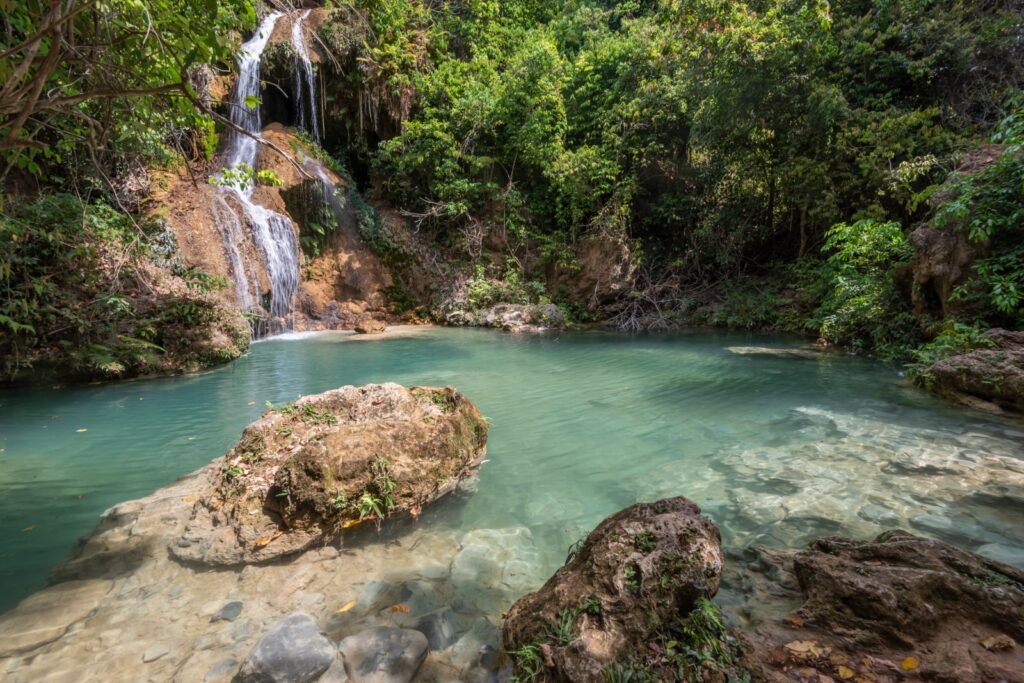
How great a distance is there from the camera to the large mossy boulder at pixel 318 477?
9.46 feet

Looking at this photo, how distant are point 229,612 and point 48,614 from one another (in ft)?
2.86

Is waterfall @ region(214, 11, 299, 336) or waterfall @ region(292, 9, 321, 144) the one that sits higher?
waterfall @ region(292, 9, 321, 144)

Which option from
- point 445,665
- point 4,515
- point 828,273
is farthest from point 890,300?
point 4,515

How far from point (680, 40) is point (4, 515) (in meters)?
15.3

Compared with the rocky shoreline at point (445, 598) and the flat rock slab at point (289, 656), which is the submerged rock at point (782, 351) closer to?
the rocky shoreline at point (445, 598)

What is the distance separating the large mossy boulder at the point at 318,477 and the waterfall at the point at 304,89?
1517cm

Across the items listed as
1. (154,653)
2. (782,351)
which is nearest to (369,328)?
(782,351)

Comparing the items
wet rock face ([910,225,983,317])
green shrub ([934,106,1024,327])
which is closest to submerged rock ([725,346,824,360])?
wet rock face ([910,225,983,317])

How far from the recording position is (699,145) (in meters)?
13.5

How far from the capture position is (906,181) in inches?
369

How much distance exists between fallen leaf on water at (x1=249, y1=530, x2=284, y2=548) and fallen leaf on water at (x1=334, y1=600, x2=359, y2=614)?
29.5 inches

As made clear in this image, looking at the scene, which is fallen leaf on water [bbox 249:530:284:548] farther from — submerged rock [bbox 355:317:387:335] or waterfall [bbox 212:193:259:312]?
submerged rock [bbox 355:317:387:335]

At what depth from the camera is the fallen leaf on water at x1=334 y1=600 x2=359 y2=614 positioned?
2371mm

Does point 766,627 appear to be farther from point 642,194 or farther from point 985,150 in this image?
point 642,194
